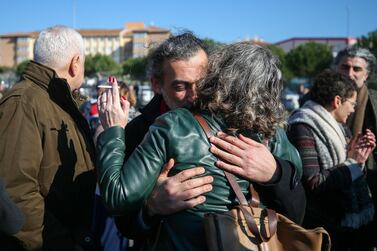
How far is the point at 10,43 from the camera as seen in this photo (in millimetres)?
121438

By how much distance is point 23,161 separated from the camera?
210 centimetres

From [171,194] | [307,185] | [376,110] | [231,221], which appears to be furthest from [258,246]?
[376,110]

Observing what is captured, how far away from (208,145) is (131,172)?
0.32 m

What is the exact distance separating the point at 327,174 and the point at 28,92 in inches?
75.2

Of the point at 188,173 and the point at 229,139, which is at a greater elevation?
the point at 229,139

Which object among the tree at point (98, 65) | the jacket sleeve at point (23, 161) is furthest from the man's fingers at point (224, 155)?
the tree at point (98, 65)

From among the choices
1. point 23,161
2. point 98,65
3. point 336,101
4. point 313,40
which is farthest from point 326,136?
point 313,40

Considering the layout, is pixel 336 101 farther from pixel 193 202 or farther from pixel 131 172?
pixel 131 172

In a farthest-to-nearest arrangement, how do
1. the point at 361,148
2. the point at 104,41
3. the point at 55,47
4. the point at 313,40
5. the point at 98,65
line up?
the point at 104,41, the point at 313,40, the point at 98,65, the point at 361,148, the point at 55,47

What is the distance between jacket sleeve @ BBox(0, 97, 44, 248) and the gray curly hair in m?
0.91

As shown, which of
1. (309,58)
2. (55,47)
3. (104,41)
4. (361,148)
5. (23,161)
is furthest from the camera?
(104,41)

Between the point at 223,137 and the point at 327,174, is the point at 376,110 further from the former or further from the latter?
the point at 223,137

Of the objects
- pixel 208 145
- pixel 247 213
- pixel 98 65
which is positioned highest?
pixel 98 65

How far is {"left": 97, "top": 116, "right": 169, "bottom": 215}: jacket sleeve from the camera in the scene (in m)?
1.60
